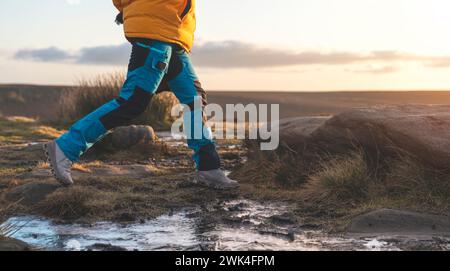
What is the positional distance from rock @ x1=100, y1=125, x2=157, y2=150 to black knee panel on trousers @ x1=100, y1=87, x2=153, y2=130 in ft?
11.1

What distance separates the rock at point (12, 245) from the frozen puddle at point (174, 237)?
18 cm

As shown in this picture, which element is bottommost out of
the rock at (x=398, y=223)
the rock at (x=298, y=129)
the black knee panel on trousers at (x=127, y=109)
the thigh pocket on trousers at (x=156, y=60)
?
the rock at (x=398, y=223)

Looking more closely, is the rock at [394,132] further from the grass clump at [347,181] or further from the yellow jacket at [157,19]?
the yellow jacket at [157,19]

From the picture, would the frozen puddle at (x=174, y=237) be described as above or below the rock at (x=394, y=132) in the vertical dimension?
below

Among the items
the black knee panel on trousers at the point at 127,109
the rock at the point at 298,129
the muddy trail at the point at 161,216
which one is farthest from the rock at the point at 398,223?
the rock at the point at 298,129

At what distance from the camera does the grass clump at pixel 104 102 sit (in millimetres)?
13672

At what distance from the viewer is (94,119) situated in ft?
18.0

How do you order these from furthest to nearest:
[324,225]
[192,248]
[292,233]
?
[324,225] < [292,233] < [192,248]

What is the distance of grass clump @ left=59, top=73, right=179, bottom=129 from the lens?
13.7m

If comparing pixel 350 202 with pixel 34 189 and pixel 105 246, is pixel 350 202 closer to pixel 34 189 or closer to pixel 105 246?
pixel 105 246

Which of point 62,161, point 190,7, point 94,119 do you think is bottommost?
point 62,161

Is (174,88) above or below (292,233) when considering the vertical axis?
above
